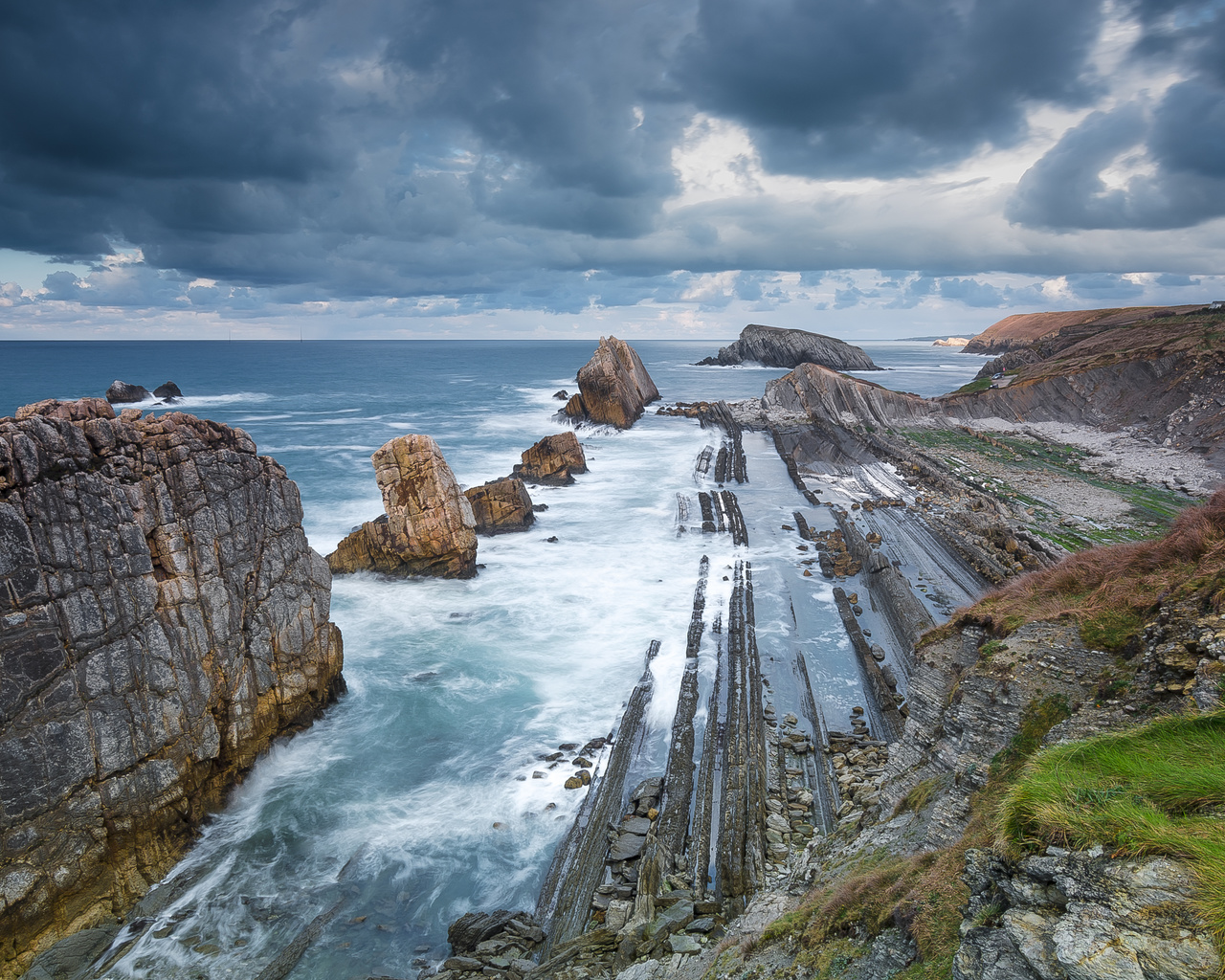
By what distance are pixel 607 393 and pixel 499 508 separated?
3968 centimetres

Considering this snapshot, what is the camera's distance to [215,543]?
46.9 feet

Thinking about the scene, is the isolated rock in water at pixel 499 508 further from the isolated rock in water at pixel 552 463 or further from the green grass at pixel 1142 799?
the green grass at pixel 1142 799

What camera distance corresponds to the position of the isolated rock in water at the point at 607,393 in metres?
71.4

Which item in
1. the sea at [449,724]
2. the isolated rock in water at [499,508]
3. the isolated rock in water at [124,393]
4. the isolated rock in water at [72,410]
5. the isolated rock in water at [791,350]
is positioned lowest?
the sea at [449,724]

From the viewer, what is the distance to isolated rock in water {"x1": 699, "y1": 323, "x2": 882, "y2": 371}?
13788cm

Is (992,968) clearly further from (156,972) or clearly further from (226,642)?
(226,642)

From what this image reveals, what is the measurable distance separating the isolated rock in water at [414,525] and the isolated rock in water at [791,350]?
12284 cm

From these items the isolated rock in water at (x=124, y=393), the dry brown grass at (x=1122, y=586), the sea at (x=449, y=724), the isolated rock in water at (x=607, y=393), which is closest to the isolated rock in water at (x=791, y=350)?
the isolated rock in water at (x=607, y=393)

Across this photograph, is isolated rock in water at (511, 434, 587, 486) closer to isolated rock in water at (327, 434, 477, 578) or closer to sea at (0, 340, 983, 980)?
sea at (0, 340, 983, 980)

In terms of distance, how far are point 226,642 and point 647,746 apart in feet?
36.0

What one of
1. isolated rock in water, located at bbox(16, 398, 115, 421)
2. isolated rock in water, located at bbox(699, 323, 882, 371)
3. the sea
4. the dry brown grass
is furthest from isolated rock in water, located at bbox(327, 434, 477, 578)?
isolated rock in water, located at bbox(699, 323, 882, 371)

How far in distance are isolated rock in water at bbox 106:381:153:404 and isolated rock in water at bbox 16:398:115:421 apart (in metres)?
86.3

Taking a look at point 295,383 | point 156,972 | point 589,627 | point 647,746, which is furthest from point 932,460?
point 295,383

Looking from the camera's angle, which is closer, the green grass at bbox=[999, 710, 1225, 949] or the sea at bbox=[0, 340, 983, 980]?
the green grass at bbox=[999, 710, 1225, 949]
